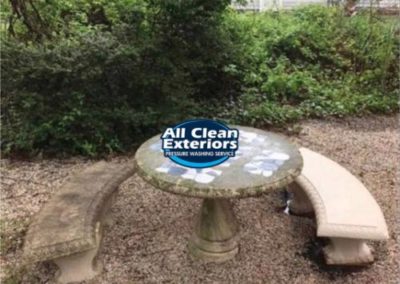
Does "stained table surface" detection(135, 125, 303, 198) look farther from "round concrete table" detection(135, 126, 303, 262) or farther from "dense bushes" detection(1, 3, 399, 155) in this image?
"dense bushes" detection(1, 3, 399, 155)

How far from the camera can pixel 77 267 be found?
8.26 ft

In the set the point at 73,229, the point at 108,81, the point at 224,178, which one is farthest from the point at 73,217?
the point at 108,81

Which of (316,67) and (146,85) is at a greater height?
(146,85)

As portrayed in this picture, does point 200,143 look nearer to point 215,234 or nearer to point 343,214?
point 215,234

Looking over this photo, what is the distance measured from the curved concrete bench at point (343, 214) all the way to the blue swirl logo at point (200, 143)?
682 millimetres

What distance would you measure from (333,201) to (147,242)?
3.92 feet

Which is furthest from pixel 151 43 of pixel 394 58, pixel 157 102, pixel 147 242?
pixel 394 58

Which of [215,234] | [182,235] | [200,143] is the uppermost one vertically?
[200,143]

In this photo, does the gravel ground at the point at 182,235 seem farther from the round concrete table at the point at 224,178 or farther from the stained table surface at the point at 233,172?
the stained table surface at the point at 233,172

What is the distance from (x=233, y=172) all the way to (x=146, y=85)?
74.7 inches

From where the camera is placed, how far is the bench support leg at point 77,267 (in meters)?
2.48

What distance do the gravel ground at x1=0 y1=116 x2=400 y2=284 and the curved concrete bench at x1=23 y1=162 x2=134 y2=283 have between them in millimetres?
147

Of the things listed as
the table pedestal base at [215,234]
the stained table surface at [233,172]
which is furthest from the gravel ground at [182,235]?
the stained table surface at [233,172]

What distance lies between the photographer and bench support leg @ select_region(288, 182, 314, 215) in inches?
123
